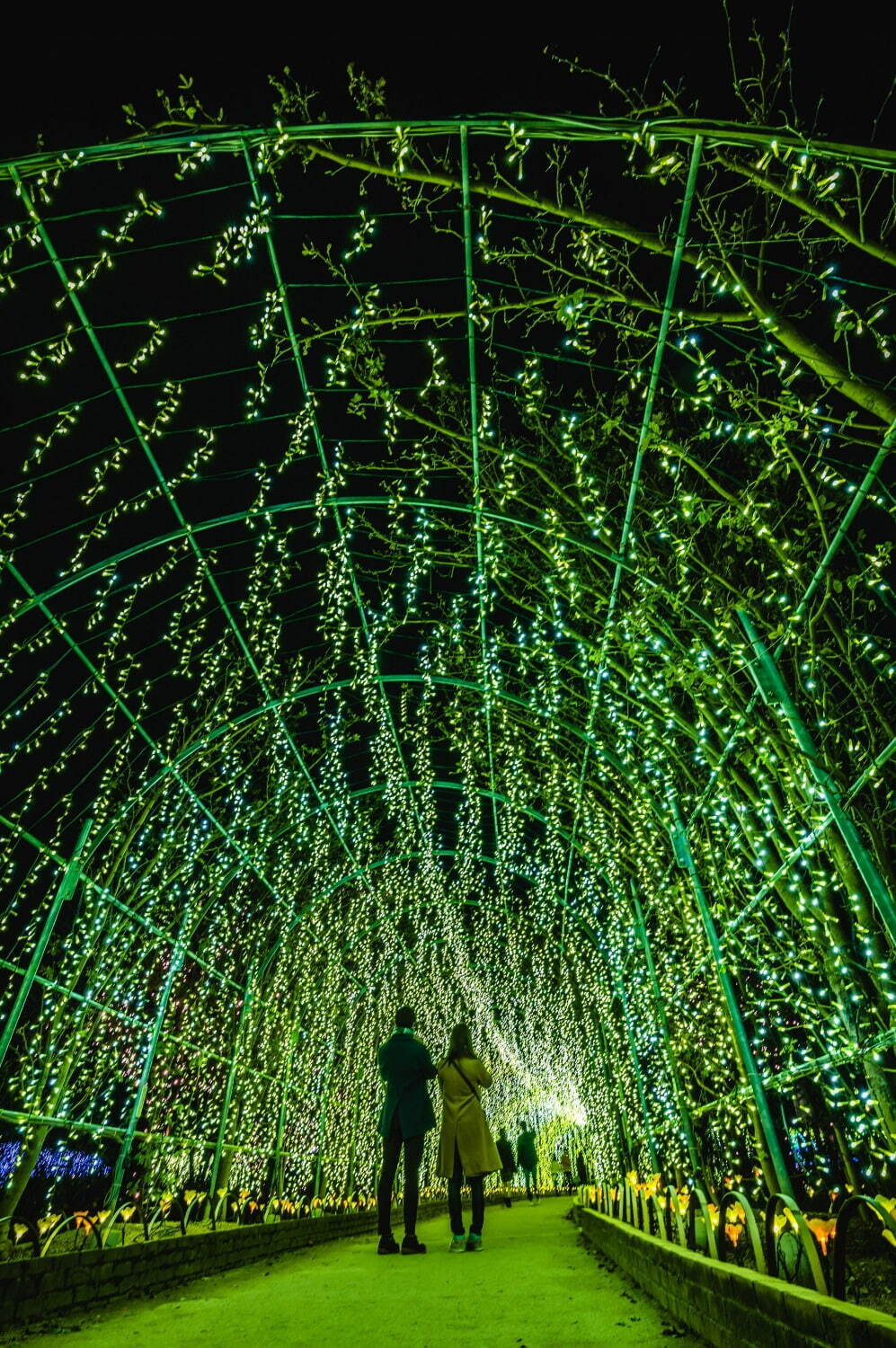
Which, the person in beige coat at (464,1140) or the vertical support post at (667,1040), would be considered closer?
the vertical support post at (667,1040)

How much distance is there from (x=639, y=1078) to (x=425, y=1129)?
5.77ft

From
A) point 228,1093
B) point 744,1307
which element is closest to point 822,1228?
point 744,1307

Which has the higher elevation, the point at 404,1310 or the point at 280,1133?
the point at 280,1133

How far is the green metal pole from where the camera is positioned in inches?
107

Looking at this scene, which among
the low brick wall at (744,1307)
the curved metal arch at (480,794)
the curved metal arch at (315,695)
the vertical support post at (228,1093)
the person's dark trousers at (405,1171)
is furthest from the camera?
the curved metal arch at (480,794)

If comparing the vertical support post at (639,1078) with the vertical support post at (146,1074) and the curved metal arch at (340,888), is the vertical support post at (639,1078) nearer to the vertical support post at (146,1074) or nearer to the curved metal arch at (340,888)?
the curved metal arch at (340,888)

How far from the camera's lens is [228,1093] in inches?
325

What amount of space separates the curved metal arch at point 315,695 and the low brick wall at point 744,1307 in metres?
2.87

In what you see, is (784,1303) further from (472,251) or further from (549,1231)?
(549,1231)

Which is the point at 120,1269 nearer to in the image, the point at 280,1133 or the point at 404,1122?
the point at 404,1122

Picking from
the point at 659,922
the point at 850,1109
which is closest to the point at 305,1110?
the point at 659,922

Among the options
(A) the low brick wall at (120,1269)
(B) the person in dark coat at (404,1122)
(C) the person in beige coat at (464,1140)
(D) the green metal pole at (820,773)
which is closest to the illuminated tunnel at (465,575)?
(D) the green metal pole at (820,773)

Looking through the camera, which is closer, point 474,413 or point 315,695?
point 474,413

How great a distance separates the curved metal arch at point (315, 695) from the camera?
20.4ft
